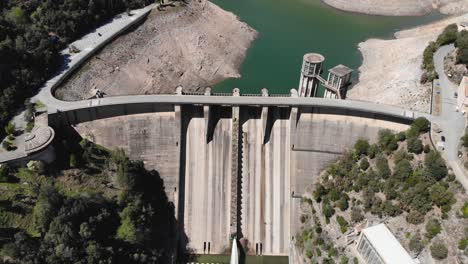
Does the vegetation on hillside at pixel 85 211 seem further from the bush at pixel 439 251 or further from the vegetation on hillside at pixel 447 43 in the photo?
the vegetation on hillside at pixel 447 43

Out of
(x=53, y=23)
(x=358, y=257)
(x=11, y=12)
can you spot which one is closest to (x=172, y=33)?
(x=53, y=23)

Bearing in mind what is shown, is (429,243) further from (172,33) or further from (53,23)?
(53,23)

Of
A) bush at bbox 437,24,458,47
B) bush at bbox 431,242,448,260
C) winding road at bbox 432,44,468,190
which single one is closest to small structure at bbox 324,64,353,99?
winding road at bbox 432,44,468,190

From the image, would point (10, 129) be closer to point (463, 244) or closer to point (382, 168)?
point (382, 168)

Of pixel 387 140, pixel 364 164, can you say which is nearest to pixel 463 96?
pixel 387 140

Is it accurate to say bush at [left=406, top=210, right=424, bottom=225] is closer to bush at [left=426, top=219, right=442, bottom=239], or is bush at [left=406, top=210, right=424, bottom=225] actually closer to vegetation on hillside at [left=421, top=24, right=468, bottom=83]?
bush at [left=426, top=219, right=442, bottom=239]
